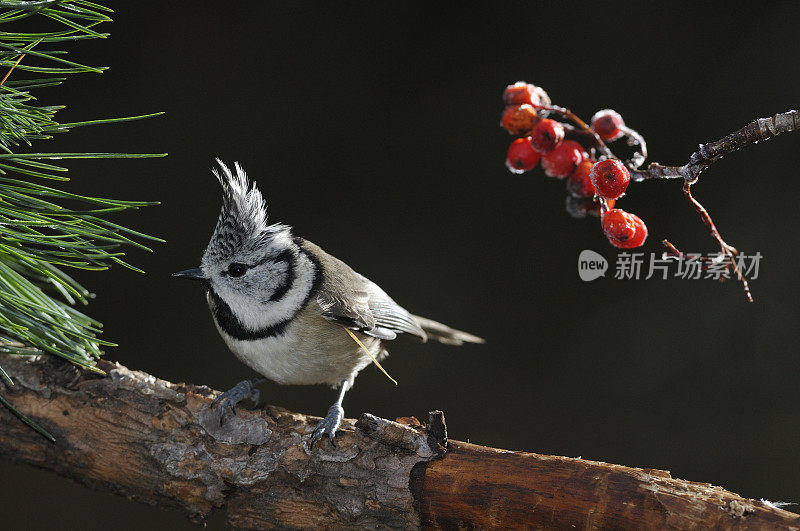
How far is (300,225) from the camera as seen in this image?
1.89 metres

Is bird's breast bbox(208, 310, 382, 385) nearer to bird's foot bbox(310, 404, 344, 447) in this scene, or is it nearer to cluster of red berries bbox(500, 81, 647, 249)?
bird's foot bbox(310, 404, 344, 447)

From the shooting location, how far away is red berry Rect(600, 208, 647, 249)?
858 millimetres

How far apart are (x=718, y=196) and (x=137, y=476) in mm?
1402

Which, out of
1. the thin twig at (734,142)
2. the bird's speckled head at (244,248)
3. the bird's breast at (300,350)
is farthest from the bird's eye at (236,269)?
the thin twig at (734,142)

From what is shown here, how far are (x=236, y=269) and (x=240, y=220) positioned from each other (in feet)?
0.30

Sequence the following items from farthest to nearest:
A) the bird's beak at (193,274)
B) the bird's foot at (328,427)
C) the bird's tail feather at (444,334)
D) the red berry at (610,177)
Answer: the bird's tail feather at (444,334)
the bird's beak at (193,274)
the bird's foot at (328,427)
the red berry at (610,177)

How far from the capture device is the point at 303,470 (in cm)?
109

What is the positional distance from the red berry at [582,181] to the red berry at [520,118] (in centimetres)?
9

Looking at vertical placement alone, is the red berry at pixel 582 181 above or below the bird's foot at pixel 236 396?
above

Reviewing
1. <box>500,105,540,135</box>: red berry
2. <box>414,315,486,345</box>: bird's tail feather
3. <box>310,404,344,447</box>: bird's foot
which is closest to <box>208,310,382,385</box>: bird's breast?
<box>310,404,344,447</box>: bird's foot

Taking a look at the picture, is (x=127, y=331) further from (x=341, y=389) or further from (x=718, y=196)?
(x=718, y=196)

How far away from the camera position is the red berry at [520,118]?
971 mm

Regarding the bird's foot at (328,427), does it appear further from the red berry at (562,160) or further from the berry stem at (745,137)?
the berry stem at (745,137)

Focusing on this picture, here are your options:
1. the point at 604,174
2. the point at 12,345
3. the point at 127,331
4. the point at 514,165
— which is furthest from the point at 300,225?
the point at 604,174
